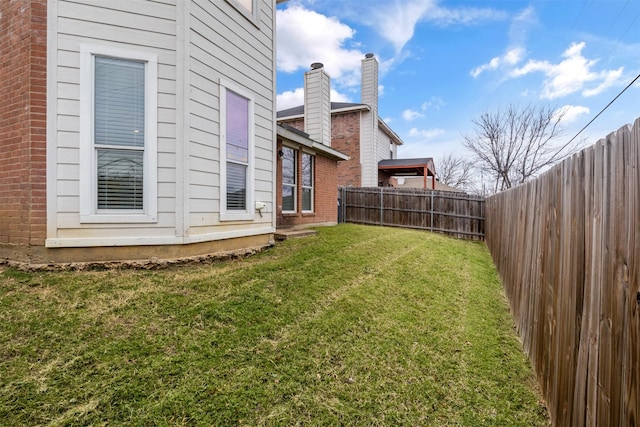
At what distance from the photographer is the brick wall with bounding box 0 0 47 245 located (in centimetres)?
416

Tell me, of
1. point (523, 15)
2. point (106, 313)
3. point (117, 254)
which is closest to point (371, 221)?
point (523, 15)

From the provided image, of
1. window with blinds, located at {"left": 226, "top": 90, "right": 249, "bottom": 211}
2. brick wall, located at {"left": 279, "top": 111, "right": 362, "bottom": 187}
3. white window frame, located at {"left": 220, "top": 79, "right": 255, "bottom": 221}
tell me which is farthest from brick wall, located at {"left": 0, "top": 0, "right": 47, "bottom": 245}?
brick wall, located at {"left": 279, "top": 111, "right": 362, "bottom": 187}

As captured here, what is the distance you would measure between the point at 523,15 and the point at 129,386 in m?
14.3

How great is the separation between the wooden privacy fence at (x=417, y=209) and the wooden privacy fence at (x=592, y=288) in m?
10.3

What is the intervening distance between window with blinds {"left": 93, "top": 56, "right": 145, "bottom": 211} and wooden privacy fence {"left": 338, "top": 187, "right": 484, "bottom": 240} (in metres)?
11.1

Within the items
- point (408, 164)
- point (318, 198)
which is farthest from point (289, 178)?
point (408, 164)

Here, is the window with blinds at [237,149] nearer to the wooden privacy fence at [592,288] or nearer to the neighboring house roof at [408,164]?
the wooden privacy fence at [592,288]

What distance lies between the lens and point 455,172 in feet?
128

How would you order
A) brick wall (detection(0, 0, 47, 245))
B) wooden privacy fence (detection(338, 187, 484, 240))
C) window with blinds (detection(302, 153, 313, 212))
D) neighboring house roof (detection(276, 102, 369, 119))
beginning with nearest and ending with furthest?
brick wall (detection(0, 0, 47, 245)), window with blinds (detection(302, 153, 313, 212)), wooden privacy fence (detection(338, 187, 484, 240)), neighboring house roof (detection(276, 102, 369, 119))

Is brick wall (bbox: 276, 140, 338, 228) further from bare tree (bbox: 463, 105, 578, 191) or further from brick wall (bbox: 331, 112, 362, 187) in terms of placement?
bare tree (bbox: 463, 105, 578, 191)

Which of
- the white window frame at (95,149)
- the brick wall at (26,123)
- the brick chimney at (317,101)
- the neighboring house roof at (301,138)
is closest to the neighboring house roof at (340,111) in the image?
the brick chimney at (317,101)

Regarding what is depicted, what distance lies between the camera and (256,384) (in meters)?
2.38

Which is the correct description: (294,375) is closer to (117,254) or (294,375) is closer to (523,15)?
(117,254)

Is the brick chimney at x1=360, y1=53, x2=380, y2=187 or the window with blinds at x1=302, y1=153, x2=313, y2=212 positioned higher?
the brick chimney at x1=360, y1=53, x2=380, y2=187
